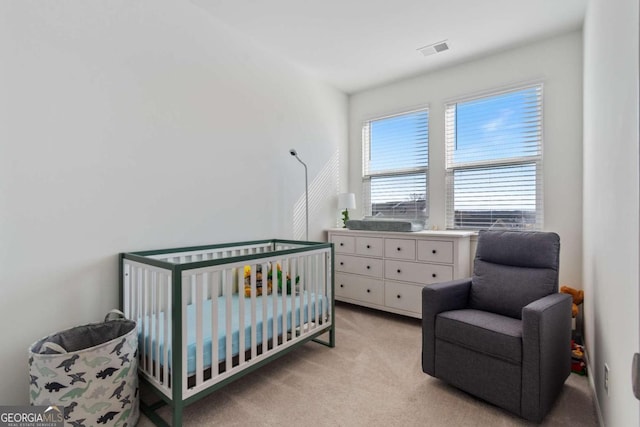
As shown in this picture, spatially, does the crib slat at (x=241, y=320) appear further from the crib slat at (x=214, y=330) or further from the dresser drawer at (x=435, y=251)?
the dresser drawer at (x=435, y=251)

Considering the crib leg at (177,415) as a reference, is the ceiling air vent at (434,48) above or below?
above

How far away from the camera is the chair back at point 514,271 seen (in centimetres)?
195

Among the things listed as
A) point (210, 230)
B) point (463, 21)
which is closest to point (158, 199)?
point (210, 230)

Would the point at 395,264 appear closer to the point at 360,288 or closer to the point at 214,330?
the point at 360,288

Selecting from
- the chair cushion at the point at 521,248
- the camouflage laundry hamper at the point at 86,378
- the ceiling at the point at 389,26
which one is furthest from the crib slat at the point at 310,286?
the ceiling at the point at 389,26

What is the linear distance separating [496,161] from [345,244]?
1.74m

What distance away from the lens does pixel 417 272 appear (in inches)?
118

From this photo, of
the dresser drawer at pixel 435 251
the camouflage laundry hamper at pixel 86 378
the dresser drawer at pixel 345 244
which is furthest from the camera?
the dresser drawer at pixel 345 244

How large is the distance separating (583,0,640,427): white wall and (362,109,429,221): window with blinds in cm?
159

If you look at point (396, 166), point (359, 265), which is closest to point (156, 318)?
point (359, 265)

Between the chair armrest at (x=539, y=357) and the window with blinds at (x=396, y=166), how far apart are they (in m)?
1.93

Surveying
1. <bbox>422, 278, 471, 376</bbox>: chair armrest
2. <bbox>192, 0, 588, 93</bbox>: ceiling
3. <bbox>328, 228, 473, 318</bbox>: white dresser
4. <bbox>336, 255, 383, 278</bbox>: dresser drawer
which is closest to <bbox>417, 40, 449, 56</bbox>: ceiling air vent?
<bbox>192, 0, 588, 93</bbox>: ceiling

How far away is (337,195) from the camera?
388cm

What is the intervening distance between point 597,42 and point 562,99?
37.7 inches
